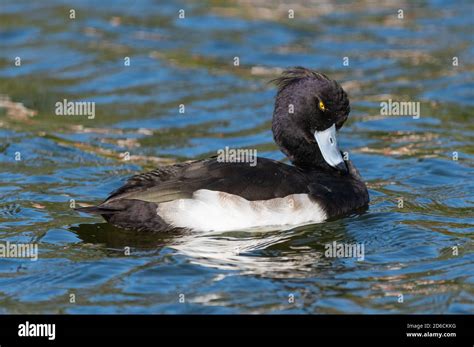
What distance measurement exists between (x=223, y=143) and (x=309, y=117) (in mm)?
3492

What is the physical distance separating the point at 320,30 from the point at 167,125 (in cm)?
571

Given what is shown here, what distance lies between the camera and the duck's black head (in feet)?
34.2

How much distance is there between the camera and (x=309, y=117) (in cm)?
1048

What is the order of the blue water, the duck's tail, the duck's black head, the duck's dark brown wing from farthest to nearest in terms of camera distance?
1. the duck's black head
2. the duck's dark brown wing
3. the duck's tail
4. the blue water

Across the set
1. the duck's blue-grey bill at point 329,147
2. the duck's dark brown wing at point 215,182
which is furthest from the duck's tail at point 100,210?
the duck's blue-grey bill at point 329,147

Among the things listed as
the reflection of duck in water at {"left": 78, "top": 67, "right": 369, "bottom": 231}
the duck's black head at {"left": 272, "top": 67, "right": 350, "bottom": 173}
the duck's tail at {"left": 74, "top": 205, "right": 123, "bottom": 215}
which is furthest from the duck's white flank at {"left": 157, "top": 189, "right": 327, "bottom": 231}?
the duck's black head at {"left": 272, "top": 67, "right": 350, "bottom": 173}

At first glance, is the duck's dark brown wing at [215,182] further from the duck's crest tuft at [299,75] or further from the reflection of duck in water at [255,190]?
the duck's crest tuft at [299,75]

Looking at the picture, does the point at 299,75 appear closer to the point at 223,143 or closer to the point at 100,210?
the point at 100,210

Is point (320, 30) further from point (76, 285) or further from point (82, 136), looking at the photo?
point (76, 285)

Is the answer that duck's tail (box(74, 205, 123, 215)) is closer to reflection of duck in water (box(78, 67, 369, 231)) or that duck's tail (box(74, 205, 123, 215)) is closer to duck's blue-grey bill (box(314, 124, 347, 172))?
reflection of duck in water (box(78, 67, 369, 231))

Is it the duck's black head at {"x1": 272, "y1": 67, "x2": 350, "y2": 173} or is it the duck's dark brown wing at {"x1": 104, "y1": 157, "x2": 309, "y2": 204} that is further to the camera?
the duck's black head at {"x1": 272, "y1": 67, "x2": 350, "y2": 173}
